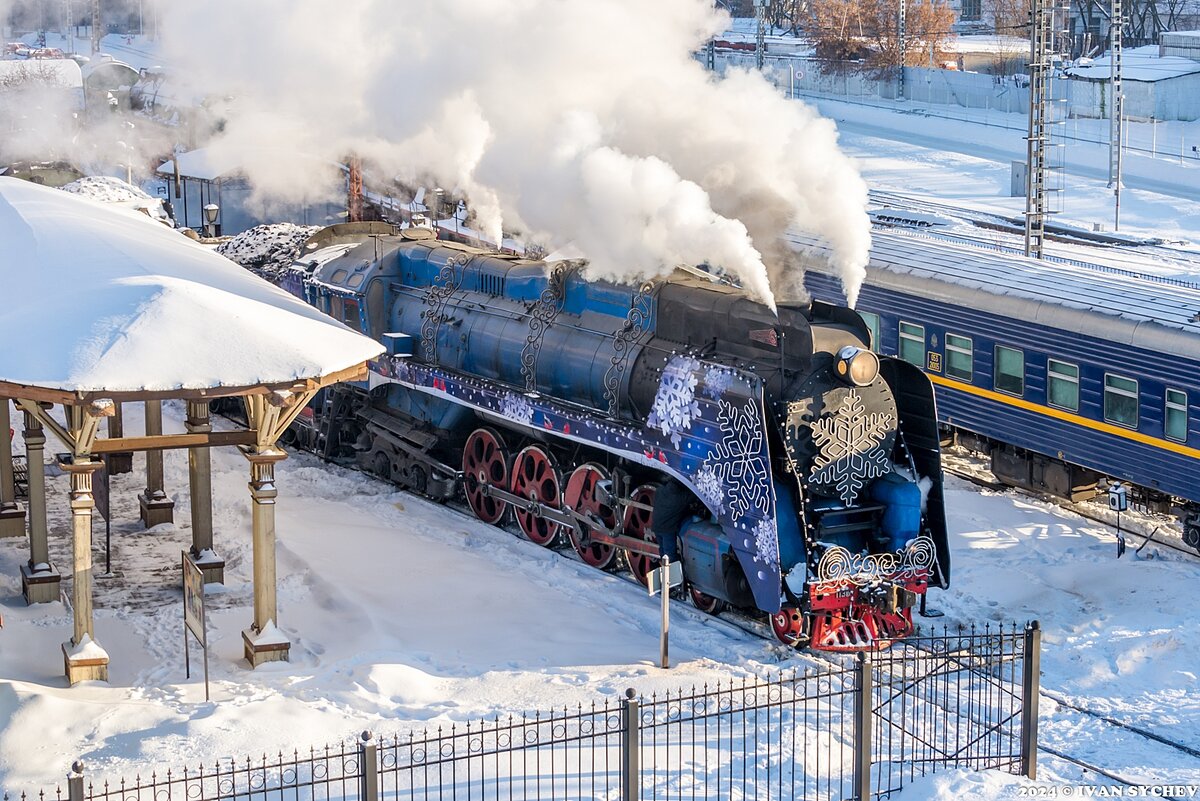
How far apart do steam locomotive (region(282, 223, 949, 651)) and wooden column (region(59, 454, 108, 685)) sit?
5118mm

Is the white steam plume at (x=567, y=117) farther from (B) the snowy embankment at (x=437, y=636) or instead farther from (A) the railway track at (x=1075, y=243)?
(A) the railway track at (x=1075, y=243)

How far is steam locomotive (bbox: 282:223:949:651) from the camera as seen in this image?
44.7 feet

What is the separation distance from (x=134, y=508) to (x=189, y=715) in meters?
7.70

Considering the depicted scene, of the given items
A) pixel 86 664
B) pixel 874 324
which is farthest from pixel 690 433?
pixel 874 324

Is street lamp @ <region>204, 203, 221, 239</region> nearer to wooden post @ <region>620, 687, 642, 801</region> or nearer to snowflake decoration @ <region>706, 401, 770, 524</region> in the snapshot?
snowflake decoration @ <region>706, 401, 770, 524</region>

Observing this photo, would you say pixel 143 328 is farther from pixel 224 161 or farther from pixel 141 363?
pixel 224 161

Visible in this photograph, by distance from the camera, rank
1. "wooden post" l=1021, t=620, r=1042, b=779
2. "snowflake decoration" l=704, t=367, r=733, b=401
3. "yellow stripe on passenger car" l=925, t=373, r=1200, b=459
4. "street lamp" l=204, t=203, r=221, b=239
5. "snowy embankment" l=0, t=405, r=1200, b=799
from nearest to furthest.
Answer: "wooden post" l=1021, t=620, r=1042, b=779, "snowy embankment" l=0, t=405, r=1200, b=799, "snowflake decoration" l=704, t=367, r=733, b=401, "yellow stripe on passenger car" l=925, t=373, r=1200, b=459, "street lamp" l=204, t=203, r=221, b=239

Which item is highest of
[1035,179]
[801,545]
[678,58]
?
[678,58]

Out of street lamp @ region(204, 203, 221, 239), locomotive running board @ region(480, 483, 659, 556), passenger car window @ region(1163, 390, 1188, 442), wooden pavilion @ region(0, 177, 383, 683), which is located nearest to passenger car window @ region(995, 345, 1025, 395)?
passenger car window @ region(1163, 390, 1188, 442)

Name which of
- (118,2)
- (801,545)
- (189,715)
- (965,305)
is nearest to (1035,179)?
(965,305)

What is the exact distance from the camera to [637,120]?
18.8 meters

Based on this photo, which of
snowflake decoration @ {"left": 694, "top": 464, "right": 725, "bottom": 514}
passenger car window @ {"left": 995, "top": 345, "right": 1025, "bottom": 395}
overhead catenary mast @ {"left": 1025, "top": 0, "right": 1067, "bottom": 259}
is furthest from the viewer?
overhead catenary mast @ {"left": 1025, "top": 0, "right": 1067, "bottom": 259}

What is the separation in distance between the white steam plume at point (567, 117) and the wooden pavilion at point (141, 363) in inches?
129

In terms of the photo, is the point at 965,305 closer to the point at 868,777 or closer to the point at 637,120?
the point at 637,120
